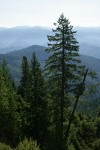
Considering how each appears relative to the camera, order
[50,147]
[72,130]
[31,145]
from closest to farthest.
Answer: [31,145] < [50,147] < [72,130]

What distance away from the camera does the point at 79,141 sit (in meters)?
41.0

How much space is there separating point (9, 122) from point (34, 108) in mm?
5070

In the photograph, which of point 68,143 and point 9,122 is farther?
point 9,122

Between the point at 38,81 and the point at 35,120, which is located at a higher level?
the point at 38,81

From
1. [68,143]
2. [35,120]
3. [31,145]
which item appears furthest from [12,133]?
[31,145]

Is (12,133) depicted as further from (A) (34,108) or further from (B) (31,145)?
(B) (31,145)

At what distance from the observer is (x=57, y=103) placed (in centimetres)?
3694

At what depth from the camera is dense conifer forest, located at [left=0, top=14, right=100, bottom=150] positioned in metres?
35.6

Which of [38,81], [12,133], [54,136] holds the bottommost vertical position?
[12,133]

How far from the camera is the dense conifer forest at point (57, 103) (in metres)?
35.6

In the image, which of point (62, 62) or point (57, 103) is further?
point (57, 103)

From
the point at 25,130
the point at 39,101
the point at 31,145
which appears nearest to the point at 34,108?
the point at 39,101

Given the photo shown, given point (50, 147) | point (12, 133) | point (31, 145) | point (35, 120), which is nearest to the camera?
point (31, 145)

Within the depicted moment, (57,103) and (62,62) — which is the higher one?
(62,62)
